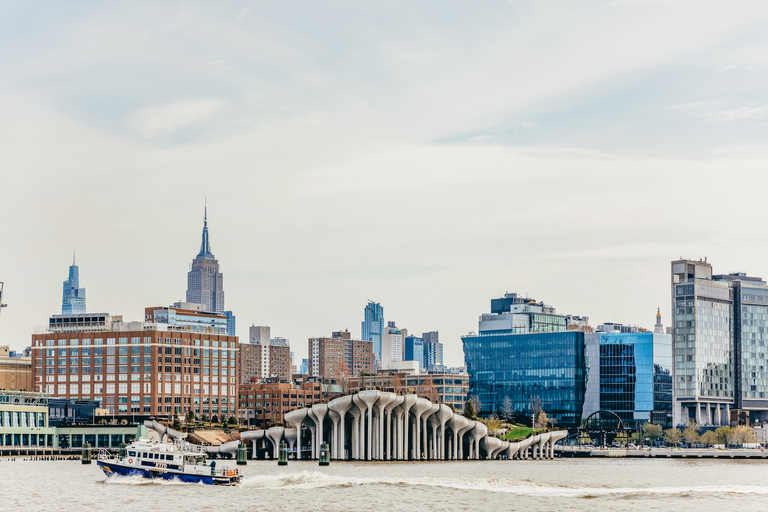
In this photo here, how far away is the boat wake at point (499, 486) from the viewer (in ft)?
458

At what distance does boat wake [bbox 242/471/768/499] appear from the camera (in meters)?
140

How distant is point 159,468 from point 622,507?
195ft

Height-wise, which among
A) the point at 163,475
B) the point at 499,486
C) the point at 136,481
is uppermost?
the point at 163,475

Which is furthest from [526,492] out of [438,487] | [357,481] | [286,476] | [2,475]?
[2,475]

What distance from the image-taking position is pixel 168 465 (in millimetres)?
152125

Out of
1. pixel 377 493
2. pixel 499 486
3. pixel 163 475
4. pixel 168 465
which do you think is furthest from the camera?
pixel 163 475

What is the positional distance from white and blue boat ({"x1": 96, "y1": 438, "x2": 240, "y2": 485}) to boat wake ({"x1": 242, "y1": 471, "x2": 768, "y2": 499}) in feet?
12.8

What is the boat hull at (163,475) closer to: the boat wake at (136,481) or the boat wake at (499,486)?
the boat wake at (136,481)

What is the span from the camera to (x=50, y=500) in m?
130

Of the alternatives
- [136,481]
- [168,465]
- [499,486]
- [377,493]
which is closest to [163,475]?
[168,465]

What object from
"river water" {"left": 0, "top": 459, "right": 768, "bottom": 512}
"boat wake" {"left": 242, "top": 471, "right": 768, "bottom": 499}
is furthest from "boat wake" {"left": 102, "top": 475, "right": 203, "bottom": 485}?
"boat wake" {"left": 242, "top": 471, "right": 768, "bottom": 499}

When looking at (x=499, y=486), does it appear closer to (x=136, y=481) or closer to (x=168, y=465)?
(x=168, y=465)

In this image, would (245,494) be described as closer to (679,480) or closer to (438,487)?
(438,487)

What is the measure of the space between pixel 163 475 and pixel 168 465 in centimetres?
142
